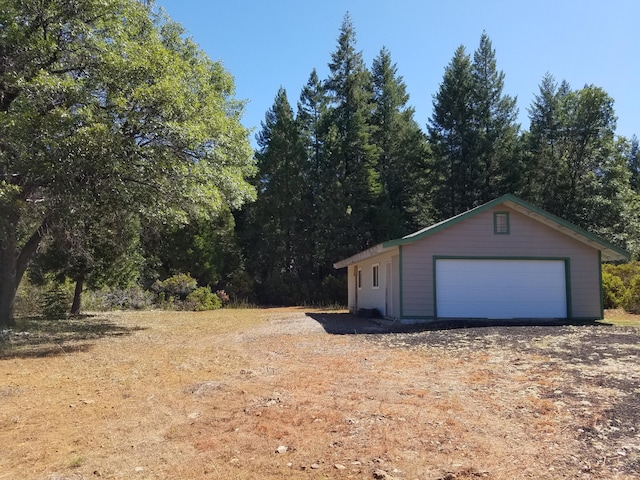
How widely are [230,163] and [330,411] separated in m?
9.97

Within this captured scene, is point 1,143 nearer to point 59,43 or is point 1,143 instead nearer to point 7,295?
point 59,43

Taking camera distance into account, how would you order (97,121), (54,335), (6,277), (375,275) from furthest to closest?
(375,275) → (6,277) → (54,335) → (97,121)

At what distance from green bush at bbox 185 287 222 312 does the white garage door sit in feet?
44.4

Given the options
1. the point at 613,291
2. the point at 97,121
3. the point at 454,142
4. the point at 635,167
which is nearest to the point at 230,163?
the point at 97,121

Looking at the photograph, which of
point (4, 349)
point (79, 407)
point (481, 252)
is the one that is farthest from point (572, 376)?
point (4, 349)

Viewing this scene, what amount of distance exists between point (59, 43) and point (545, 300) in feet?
48.6

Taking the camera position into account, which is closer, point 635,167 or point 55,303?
point 55,303

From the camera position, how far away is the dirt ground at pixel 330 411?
13.3 ft

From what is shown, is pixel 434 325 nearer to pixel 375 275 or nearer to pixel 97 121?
pixel 375 275

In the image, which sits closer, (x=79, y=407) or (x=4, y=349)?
(x=79, y=407)

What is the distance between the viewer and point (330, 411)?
17.8ft

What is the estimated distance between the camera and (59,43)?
11578 millimetres

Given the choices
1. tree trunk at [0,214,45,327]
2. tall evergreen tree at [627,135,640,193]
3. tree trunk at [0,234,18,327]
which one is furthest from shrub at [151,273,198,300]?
tall evergreen tree at [627,135,640,193]

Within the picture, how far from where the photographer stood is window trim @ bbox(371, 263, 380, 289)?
17.7m
